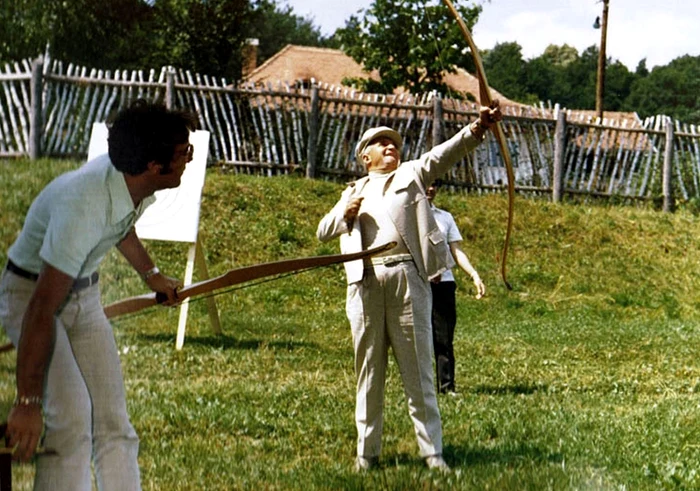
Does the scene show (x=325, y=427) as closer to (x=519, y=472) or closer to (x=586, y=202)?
(x=519, y=472)

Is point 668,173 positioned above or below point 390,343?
above

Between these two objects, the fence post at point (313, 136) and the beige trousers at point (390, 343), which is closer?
the fence post at point (313, 136)

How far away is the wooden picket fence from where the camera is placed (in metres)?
1.39

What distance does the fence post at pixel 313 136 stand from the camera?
1576 mm

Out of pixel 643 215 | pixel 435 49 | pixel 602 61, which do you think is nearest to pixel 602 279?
pixel 643 215

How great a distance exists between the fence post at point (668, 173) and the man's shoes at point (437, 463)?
0.93m

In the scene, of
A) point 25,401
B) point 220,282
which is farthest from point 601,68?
point 25,401

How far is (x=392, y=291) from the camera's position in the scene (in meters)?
2.78

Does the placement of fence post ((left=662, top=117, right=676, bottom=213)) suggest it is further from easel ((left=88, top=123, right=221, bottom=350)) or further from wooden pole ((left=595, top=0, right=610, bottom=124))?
easel ((left=88, top=123, right=221, bottom=350))

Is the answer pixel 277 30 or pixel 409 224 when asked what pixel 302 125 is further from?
pixel 409 224

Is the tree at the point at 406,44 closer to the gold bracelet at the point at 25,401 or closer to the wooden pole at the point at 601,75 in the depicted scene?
the wooden pole at the point at 601,75

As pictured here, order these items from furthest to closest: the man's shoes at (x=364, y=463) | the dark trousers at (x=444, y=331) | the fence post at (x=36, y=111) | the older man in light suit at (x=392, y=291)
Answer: the dark trousers at (x=444, y=331) → the man's shoes at (x=364, y=463) → the older man in light suit at (x=392, y=291) → the fence post at (x=36, y=111)

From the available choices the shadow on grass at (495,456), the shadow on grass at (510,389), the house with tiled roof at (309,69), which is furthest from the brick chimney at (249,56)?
the shadow on grass at (510,389)

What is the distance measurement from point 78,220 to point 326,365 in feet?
3.58
